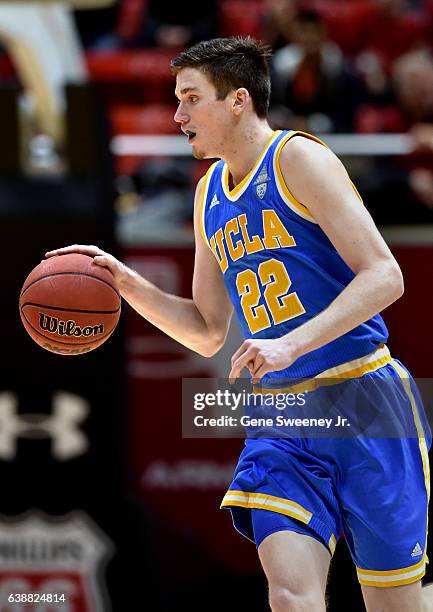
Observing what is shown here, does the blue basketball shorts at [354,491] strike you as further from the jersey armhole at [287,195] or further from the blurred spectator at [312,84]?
the blurred spectator at [312,84]

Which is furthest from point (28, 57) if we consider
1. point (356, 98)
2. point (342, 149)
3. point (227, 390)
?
point (227, 390)

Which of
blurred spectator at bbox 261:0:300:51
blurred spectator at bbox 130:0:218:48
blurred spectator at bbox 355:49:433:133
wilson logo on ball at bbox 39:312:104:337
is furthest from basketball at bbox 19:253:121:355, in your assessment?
blurred spectator at bbox 130:0:218:48

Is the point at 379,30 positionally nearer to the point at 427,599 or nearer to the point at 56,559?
the point at 56,559

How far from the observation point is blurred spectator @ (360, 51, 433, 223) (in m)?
6.95

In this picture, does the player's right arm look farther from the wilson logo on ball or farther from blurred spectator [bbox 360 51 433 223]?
blurred spectator [bbox 360 51 433 223]

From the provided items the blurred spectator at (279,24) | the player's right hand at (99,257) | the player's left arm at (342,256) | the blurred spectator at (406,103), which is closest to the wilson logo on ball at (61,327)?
the player's right hand at (99,257)

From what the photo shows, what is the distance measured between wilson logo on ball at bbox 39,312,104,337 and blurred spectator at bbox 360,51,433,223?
11.6ft

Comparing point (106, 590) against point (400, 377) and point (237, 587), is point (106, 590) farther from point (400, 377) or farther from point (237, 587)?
point (400, 377)

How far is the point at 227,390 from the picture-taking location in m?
4.76

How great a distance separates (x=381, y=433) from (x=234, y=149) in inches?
44.0

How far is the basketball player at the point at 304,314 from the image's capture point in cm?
344

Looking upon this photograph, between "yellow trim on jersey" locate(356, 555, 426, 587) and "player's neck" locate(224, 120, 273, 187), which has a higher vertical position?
"player's neck" locate(224, 120, 273, 187)

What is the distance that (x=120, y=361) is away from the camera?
21.0ft

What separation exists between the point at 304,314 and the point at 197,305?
0.63m
